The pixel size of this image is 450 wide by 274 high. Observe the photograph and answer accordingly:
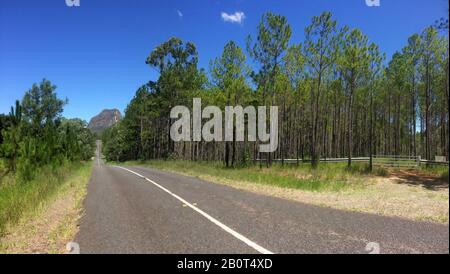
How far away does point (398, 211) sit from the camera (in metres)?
9.39

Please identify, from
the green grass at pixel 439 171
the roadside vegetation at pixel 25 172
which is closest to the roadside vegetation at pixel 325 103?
the green grass at pixel 439 171

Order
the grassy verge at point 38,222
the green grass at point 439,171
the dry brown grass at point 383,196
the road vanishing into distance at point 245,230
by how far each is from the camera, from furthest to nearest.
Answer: the grassy verge at point 38,222, the road vanishing into distance at point 245,230, the dry brown grass at point 383,196, the green grass at point 439,171

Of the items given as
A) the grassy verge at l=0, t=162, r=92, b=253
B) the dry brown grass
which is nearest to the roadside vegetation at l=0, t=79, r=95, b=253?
the grassy verge at l=0, t=162, r=92, b=253

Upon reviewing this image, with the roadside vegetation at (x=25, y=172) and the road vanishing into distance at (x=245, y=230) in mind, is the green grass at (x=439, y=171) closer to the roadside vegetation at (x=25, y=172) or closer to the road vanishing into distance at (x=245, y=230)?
the road vanishing into distance at (x=245, y=230)

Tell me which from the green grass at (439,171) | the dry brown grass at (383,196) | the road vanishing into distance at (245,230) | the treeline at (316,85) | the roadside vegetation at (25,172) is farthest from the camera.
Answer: the treeline at (316,85)

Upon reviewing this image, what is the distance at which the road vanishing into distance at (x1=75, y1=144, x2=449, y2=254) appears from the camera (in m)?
6.25

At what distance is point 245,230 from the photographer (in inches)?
307

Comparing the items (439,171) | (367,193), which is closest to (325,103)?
(367,193)

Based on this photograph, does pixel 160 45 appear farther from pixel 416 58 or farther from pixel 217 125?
pixel 416 58

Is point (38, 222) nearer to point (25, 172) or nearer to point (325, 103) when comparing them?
point (25, 172)

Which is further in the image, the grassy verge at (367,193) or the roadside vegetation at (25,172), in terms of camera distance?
the roadside vegetation at (25,172)

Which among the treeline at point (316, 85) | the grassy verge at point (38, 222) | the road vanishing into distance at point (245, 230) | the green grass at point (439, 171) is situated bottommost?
the grassy verge at point (38, 222)

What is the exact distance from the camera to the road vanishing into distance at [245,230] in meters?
6.25
